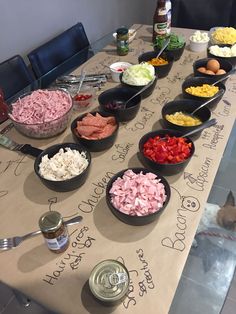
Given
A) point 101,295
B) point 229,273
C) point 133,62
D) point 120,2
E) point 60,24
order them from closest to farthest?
point 101,295
point 229,273
point 133,62
point 60,24
point 120,2

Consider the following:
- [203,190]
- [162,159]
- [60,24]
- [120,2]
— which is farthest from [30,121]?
[120,2]

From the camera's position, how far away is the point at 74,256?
2.36 feet

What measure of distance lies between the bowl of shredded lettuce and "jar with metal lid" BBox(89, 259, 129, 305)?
778 millimetres

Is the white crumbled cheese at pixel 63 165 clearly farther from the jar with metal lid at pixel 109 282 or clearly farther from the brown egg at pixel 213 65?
the brown egg at pixel 213 65

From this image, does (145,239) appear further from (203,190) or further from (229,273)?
(229,273)

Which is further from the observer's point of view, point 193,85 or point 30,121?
point 193,85

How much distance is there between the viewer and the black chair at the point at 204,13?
7.87 feet

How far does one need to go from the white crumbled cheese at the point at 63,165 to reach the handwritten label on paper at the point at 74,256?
0.18 meters

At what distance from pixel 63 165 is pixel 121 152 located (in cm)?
23

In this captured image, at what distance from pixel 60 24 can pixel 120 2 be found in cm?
93

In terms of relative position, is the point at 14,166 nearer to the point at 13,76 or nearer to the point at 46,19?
the point at 13,76

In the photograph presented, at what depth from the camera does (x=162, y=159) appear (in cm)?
89

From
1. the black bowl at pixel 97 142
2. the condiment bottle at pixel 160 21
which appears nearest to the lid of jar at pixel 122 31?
the condiment bottle at pixel 160 21

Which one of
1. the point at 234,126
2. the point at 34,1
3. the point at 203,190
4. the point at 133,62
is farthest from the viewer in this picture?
the point at 34,1
